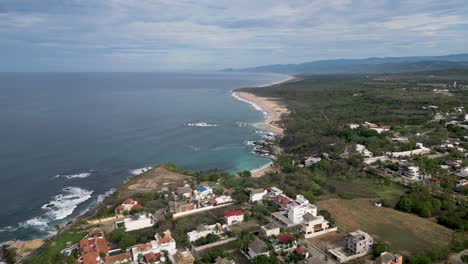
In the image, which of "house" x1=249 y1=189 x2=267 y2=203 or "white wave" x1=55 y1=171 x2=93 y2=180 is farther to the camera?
"white wave" x1=55 y1=171 x2=93 y2=180

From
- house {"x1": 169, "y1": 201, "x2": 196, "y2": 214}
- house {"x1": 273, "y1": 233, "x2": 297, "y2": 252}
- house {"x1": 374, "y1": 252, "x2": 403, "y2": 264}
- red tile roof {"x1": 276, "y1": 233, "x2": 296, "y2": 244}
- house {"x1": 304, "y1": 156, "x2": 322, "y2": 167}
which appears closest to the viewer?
house {"x1": 374, "y1": 252, "x2": 403, "y2": 264}

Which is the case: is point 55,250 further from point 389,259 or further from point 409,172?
point 409,172

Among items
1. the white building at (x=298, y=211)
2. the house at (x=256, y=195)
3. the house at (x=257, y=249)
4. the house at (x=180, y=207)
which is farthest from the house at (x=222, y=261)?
the house at (x=256, y=195)

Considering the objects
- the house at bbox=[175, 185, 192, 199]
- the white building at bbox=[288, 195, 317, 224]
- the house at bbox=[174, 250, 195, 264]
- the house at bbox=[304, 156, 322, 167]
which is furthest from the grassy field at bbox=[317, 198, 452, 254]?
the house at bbox=[175, 185, 192, 199]

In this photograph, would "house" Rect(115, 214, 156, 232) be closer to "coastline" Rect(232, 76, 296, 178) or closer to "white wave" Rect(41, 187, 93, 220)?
"white wave" Rect(41, 187, 93, 220)

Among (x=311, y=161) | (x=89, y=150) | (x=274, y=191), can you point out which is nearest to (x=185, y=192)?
(x=274, y=191)
